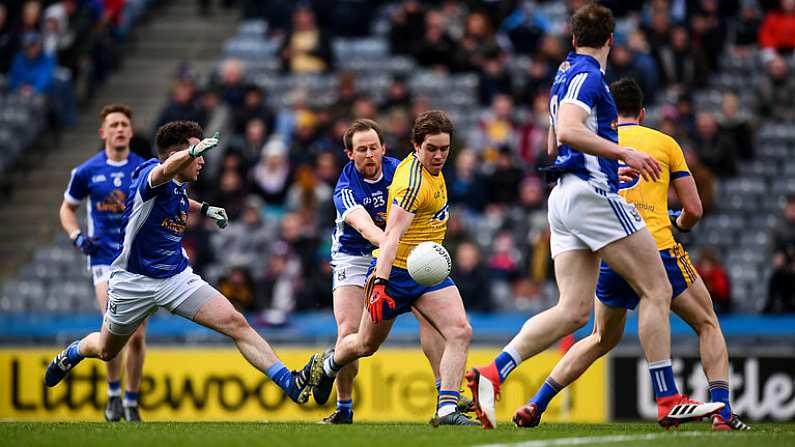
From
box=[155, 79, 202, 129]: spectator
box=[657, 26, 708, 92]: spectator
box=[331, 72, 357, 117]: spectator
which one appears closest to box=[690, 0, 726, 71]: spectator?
box=[657, 26, 708, 92]: spectator

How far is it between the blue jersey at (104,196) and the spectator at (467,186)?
6.75 metres

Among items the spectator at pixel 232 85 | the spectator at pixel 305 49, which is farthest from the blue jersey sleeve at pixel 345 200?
the spectator at pixel 305 49

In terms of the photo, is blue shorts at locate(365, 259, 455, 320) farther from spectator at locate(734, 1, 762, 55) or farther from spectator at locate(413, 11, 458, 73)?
spectator at locate(734, 1, 762, 55)

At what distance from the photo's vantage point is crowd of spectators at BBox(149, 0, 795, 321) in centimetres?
1733

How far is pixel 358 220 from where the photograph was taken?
10172 millimetres

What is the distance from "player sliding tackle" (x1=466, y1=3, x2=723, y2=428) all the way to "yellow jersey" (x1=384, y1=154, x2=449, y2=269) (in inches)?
38.8

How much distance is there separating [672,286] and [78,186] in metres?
5.73

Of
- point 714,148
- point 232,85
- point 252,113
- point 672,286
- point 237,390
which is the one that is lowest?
point 237,390

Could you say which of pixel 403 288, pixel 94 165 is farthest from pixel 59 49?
pixel 403 288

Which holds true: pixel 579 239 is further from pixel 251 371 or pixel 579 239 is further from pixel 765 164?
pixel 765 164

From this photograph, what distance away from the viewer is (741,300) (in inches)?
672

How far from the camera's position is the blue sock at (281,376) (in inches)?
406

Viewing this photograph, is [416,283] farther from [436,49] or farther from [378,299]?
[436,49]

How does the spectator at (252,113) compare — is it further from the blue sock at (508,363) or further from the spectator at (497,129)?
the blue sock at (508,363)
